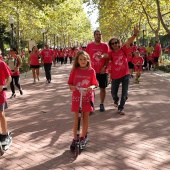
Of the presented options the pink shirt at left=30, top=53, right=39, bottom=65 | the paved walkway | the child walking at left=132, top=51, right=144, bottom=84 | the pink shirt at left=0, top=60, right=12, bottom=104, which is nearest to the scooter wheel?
the paved walkway

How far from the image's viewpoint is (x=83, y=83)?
4938 mm

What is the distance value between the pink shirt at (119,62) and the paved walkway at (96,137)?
108 cm

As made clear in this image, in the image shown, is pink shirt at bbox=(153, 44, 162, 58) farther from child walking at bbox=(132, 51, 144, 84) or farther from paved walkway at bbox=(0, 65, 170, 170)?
paved walkway at bbox=(0, 65, 170, 170)

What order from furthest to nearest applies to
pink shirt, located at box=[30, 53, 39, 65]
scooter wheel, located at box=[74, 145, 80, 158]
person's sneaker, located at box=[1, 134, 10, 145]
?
pink shirt, located at box=[30, 53, 39, 65] < person's sneaker, located at box=[1, 134, 10, 145] < scooter wheel, located at box=[74, 145, 80, 158]

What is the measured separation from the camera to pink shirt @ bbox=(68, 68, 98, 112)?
191 inches

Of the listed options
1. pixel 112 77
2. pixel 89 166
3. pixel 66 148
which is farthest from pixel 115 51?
pixel 89 166

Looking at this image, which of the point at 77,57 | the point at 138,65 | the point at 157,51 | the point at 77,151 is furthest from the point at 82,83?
the point at 157,51

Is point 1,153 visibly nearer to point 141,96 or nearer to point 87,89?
point 87,89

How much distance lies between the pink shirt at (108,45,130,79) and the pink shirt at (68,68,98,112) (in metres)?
2.24

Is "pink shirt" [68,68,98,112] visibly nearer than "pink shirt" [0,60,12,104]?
Yes

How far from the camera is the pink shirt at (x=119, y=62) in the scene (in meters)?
7.05

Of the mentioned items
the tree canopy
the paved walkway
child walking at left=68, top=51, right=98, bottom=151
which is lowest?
the paved walkway

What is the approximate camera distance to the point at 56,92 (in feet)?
37.6

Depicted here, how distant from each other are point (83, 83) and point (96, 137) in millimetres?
1296
